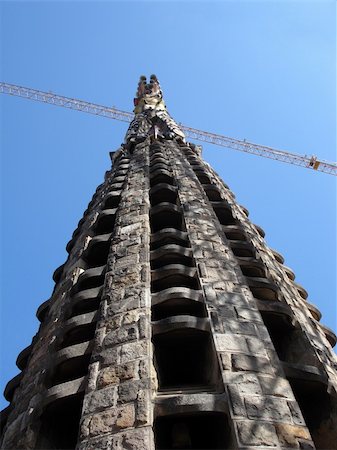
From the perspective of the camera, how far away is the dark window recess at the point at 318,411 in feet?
26.7

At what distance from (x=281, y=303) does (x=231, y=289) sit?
1.06 metres

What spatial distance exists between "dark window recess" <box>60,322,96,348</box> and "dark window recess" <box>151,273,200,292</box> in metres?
1.65

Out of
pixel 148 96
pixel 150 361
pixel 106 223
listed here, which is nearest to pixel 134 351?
pixel 150 361

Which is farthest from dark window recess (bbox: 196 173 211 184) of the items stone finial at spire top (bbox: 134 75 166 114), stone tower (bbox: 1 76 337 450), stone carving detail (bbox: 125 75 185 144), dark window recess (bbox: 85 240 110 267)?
stone finial at spire top (bbox: 134 75 166 114)

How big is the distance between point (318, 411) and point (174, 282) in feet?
12.5

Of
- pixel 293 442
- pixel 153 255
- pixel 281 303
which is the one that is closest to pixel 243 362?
pixel 293 442

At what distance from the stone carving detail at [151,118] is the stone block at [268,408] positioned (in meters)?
24.1

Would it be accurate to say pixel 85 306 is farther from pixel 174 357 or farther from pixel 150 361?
pixel 150 361

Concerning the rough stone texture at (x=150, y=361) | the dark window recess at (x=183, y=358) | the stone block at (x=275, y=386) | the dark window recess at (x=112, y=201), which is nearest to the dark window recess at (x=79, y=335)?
the rough stone texture at (x=150, y=361)

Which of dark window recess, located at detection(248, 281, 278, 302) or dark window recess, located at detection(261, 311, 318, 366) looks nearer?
dark window recess, located at detection(261, 311, 318, 366)

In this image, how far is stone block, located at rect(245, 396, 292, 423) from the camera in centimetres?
709

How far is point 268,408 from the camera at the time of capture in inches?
285

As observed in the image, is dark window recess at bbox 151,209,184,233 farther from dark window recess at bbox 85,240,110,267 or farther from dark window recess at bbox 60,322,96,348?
dark window recess at bbox 60,322,96,348

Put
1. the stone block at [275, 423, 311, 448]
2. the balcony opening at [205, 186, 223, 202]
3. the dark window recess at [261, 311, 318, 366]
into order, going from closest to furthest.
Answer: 1. the stone block at [275, 423, 311, 448]
2. the dark window recess at [261, 311, 318, 366]
3. the balcony opening at [205, 186, 223, 202]
